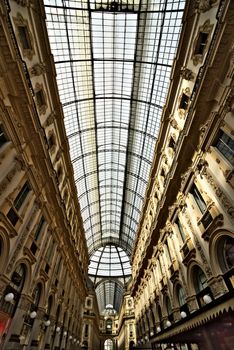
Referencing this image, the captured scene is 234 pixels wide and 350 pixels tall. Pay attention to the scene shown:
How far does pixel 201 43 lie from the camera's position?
15.0 meters

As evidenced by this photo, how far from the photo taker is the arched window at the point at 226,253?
36.4 feet

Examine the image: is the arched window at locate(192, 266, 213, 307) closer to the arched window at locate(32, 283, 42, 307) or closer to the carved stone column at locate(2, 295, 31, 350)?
the carved stone column at locate(2, 295, 31, 350)

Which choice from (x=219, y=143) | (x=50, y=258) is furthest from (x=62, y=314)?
(x=219, y=143)

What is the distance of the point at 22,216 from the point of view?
1483 cm

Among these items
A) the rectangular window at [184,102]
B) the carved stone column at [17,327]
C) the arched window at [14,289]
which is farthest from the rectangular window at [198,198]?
the carved stone column at [17,327]

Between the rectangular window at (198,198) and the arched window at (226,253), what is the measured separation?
2.76 m

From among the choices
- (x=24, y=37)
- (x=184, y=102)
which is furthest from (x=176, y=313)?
(x=24, y=37)

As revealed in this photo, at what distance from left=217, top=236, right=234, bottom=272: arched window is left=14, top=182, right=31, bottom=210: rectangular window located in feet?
44.5

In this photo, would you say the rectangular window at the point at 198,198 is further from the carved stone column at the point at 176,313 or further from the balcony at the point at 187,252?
the carved stone column at the point at 176,313

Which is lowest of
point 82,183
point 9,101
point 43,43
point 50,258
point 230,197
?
point 230,197

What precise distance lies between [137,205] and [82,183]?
44.7 feet

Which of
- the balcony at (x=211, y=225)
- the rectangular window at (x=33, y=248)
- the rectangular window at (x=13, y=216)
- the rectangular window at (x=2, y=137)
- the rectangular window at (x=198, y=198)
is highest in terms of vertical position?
the rectangular window at (x=2, y=137)

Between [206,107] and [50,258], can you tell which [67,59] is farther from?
[50,258]

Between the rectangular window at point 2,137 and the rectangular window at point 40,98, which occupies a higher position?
the rectangular window at point 40,98
